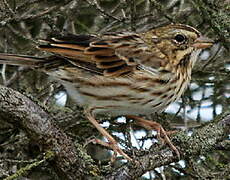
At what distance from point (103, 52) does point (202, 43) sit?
29.9 inches

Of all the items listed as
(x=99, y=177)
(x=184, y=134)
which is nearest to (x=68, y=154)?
(x=99, y=177)

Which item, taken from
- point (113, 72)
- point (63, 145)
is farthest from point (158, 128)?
point (63, 145)

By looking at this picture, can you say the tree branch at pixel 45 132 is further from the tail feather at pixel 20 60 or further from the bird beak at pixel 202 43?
the bird beak at pixel 202 43

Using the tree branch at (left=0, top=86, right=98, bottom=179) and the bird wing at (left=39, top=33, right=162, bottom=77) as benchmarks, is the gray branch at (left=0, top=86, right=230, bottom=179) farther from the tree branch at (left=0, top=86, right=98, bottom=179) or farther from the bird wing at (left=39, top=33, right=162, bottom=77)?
the bird wing at (left=39, top=33, right=162, bottom=77)

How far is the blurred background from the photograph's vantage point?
4.30 m

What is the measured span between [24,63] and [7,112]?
95 cm

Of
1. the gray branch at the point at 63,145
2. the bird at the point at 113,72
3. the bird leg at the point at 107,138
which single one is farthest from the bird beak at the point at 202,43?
the bird leg at the point at 107,138

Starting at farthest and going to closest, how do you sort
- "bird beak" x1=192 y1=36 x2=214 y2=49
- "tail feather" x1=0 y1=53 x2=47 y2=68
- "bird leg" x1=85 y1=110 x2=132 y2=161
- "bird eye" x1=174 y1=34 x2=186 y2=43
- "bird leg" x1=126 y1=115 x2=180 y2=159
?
"bird eye" x1=174 y1=34 x2=186 y2=43 → "bird beak" x1=192 y1=36 x2=214 y2=49 → "tail feather" x1=0 y1=53 x2=47 y2=68 → "bird leg" x1=85 y1=110 x2=132 y2=161 → "bird leg" x1=126 y1=115 x2=180 y2=159

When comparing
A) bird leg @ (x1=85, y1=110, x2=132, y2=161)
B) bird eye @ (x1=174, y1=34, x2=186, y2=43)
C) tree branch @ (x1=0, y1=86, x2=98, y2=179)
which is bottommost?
bird leg @ (x1=85, y1=110, x2=132, y2=161)

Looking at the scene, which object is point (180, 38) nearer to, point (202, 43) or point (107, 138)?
point (202, 43)

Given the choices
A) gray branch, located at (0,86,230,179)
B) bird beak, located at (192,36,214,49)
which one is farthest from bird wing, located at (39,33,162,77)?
gray branch, located at (0,86,230,179)

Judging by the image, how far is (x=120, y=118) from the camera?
4.89 meters

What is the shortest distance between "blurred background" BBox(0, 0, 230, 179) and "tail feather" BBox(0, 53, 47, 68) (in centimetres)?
20

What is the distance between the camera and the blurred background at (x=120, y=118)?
169 inches
